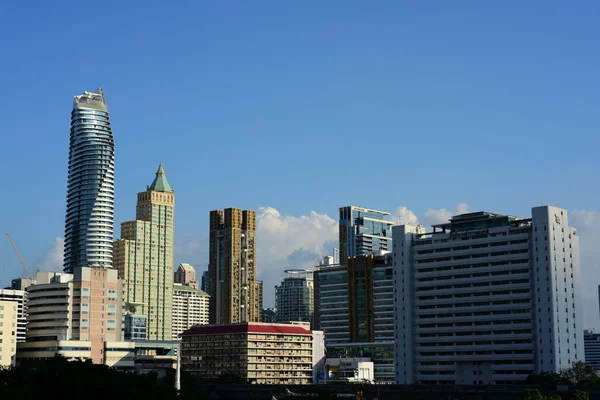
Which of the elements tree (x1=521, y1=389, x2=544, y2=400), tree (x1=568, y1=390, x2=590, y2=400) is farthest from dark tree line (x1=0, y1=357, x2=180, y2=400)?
tree (x1=568, y1=390, x2=590, y2=400)

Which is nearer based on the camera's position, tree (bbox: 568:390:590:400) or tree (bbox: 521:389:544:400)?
tree (bbox: 521:389:544:400)

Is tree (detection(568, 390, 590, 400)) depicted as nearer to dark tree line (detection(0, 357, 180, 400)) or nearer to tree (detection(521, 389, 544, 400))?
tree (detection(521, 389, 544, 400))

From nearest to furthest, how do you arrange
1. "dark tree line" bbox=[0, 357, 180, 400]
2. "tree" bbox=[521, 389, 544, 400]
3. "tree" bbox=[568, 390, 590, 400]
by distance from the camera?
1. "dark tree line" bbox=[0, 357, 180, 400]
2. "tree" bbox=[521, 389, 544, 400]
3. "tree" bbox=[568, 390, 590, 400]

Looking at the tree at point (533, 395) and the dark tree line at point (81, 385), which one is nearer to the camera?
the dark tree line at point (81, 385)

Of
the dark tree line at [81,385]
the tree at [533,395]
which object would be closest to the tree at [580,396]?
the tree at [533,395]

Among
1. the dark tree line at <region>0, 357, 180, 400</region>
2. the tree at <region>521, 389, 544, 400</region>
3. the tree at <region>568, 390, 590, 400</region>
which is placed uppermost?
the dark tree line at <region>0, 357, 180, 400</region>

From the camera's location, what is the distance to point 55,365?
124m

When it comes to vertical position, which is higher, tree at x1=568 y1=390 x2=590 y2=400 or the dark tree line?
the dark tree line

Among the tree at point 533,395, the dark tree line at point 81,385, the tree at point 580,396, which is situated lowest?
the tree at point 580,396

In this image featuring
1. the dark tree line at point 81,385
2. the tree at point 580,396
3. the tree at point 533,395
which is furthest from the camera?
the tree at point 580,396

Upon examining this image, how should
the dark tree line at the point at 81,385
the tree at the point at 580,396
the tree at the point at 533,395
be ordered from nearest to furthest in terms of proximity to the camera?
1. the dark tree line at the point at 81,385
2. the tree at the point at 533,395
3. the tree at the point at 580,396

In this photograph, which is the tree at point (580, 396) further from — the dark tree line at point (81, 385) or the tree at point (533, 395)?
the dark tree line at point (81, 385)

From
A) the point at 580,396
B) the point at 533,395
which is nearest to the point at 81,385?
the point at 533,395

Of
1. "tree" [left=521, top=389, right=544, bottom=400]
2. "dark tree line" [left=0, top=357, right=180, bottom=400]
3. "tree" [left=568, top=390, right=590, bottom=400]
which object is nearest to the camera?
"dark tree line" [left=0, top=357, right=180, bottom=400]
